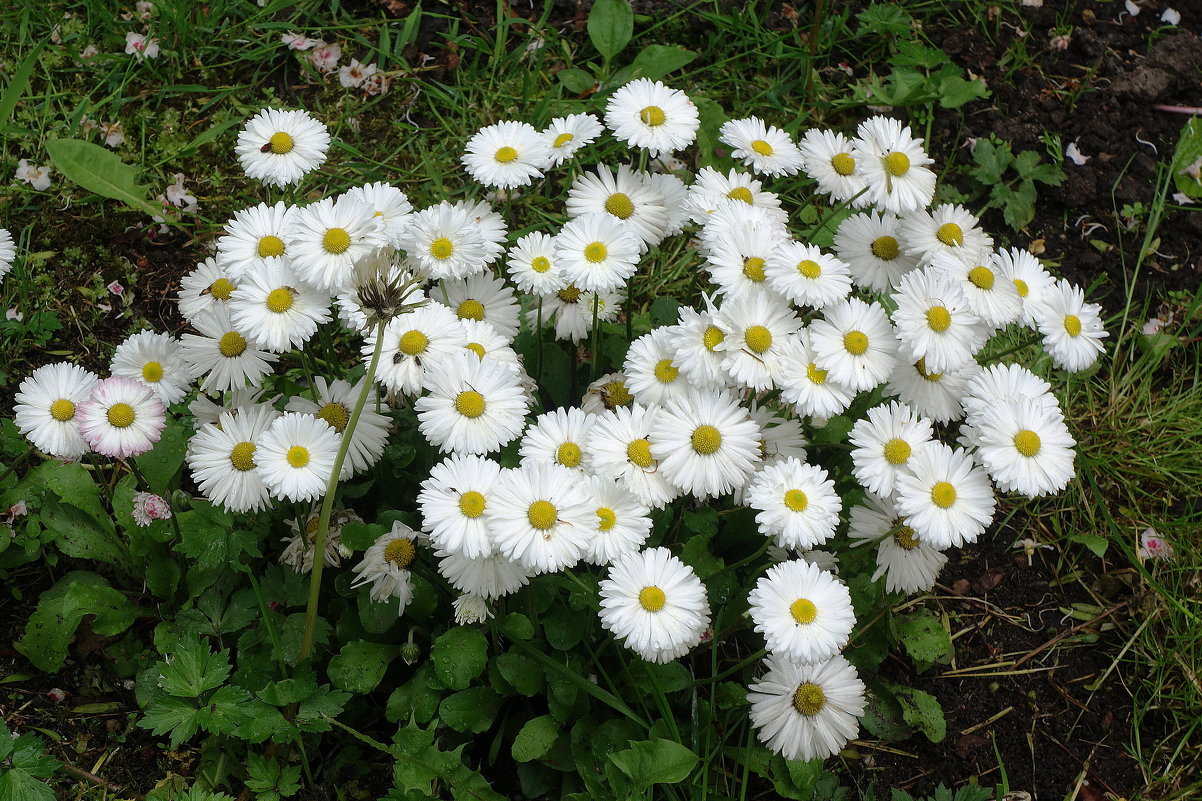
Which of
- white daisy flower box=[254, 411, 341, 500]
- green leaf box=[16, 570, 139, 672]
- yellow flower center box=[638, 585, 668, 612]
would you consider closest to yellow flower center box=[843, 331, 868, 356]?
yellow flower center box=[638, 585, 668, 612]

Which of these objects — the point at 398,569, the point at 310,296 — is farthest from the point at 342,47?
the point at 398,569

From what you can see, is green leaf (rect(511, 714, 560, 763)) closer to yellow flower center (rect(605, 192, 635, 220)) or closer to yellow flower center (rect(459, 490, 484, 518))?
yellow flower center (rect(459, 490, 484, 518))

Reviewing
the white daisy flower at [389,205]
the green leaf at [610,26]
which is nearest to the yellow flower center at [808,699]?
the white daisy flower at [389,205]

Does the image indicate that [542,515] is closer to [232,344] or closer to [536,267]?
[536,267]

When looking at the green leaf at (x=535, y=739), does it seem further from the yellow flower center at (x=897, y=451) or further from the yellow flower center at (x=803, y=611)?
the yellow flower center at (x=897, y=451)

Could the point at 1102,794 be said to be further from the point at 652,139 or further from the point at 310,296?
the point at 310,296

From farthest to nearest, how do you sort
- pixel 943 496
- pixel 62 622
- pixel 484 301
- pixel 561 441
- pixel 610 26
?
pixel 610 26
pixel 484 301
pixel 62 622
pixel 561 441
pixel 943 496

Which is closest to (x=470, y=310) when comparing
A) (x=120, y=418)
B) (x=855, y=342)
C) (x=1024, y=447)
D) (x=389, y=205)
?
(x=389, y=205)
